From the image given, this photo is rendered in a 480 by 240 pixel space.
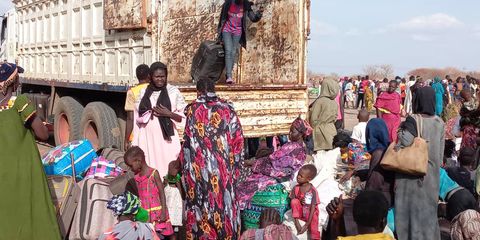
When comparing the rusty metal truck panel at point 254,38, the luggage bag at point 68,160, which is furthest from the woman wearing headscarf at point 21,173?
the rusty metal truck panel at point 254,38

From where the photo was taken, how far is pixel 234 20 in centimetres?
770

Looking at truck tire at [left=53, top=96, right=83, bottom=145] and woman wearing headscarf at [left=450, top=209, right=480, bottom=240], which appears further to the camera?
truck tire at [left=53, top=96, right=83, bottom=145]

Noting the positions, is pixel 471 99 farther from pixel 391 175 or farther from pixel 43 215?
pixel 43 215

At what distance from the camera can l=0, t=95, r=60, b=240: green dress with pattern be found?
140 inches

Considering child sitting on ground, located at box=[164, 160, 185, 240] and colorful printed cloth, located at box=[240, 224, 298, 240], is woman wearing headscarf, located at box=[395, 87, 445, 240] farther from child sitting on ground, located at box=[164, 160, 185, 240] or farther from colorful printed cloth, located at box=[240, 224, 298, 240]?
child sitting on ground, located at box=[164, 160, 185, 240]

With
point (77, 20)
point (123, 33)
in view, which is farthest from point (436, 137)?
point (77, 20)

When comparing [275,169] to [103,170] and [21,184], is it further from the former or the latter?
[21,184]

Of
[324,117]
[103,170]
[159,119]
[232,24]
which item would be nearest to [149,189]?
[159,119]

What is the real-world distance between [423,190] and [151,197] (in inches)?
78.4

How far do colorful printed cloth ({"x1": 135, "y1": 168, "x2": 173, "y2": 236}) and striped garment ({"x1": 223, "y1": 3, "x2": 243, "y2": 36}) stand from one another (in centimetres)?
362

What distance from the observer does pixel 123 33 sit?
786 cm

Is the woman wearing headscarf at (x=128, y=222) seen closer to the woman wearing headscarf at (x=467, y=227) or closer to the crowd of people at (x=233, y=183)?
the crowd of people at (x=233, y=183)

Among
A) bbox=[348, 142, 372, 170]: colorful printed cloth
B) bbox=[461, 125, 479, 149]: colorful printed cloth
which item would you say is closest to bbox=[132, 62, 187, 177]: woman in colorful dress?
bbox=[348, 142, 372, 170]: colorful printed cloth

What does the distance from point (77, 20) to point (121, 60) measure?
1.81m
